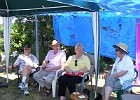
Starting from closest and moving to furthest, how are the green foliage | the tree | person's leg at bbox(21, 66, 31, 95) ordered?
person's leg at bbox(21, 66, 31, 95) < the tree < the green foliage

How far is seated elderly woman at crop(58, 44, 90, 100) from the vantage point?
427 centimetres

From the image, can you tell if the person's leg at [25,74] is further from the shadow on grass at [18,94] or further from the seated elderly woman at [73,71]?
the seated elderly woman at [73,71]

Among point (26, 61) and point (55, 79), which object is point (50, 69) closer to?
point (55, 79)

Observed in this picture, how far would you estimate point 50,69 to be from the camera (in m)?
4.84

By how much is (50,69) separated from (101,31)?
2.02 m

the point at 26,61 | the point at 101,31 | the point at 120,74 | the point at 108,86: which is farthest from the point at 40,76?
the point at 101,31

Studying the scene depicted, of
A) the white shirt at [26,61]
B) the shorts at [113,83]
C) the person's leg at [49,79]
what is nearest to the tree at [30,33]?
the white shirt at [26,61]

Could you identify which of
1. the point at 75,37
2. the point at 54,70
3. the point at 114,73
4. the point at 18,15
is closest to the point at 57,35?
the point at 75,37

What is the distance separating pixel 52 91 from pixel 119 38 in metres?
2.17

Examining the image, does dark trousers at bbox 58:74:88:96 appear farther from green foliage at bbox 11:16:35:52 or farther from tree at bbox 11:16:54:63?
green foliage at bbox 11:16:35:52

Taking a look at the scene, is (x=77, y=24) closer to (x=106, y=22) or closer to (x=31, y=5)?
(x=106, y=22)

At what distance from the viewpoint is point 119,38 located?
577cm

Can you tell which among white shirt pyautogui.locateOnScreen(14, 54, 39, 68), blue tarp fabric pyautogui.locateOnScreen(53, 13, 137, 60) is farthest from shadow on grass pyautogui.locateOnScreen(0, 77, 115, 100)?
blue tarp fabric pyautogui.locateOnScreen(53, 13, 137, 60)

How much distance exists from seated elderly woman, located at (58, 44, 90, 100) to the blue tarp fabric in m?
1.51
